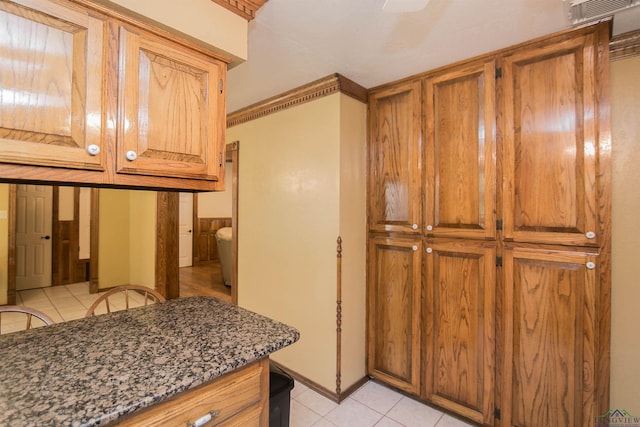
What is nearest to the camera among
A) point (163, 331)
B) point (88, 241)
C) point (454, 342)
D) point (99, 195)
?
point (163, 331)

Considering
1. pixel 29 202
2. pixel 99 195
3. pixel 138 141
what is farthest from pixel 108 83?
pixel 29 202

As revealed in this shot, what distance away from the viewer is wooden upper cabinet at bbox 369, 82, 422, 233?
2.10 meters

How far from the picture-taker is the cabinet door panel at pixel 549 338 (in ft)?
5.04

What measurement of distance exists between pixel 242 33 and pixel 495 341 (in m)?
2.26

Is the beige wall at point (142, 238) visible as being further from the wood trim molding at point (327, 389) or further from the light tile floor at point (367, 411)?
the light tile floor at point (367, 411)

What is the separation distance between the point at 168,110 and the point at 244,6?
64 centimetres

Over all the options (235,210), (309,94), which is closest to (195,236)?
(235,210)

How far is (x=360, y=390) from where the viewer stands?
2250mm

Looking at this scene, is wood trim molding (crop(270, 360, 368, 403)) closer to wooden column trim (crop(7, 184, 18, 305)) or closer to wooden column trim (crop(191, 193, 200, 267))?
wooden column trim (crop(7, 184, 18, 305))

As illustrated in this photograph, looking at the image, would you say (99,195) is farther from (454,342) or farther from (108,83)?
(454,342)

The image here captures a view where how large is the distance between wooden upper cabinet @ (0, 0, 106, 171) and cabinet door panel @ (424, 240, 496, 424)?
198 cm

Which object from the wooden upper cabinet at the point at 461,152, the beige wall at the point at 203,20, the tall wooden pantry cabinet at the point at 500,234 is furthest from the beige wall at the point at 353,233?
the beige wall at the point at 203,20

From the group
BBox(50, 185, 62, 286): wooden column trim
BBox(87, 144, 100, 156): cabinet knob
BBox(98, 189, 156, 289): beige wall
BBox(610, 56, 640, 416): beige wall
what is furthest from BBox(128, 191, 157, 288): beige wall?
BBox(610, 56, 640, 416): beige wall

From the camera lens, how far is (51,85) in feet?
3.13
